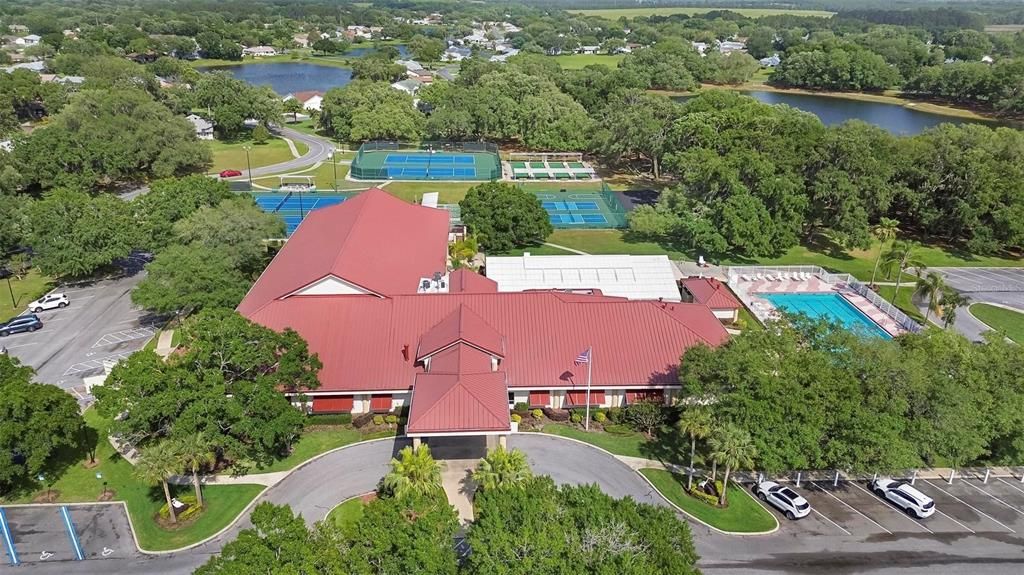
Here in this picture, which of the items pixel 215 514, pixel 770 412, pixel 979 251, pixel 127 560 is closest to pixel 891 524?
pixel 770 412

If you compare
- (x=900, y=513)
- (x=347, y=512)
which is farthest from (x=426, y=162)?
(x=900, y=513)

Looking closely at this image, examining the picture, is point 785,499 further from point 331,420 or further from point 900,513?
point 331,420

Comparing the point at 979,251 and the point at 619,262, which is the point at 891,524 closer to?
the point at 619,262

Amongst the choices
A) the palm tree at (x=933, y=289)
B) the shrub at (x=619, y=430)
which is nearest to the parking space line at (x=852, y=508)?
the shrub at (x=619, y=430)

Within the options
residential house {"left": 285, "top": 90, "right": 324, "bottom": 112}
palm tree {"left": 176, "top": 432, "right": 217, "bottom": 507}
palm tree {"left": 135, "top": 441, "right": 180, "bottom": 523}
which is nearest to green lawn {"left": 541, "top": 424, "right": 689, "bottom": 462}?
palm tree {"left": 176, "top": 432, "right": 217, "bottom": 507}

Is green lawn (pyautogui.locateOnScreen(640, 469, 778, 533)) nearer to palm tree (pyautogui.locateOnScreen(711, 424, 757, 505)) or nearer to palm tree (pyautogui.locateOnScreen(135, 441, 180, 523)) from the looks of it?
palm tree (pyautogui.locateOnScreen(711, 424, 757, 505))

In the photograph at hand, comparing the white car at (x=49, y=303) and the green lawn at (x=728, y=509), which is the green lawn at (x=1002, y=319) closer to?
the green lawn at (x=728, y=509)
